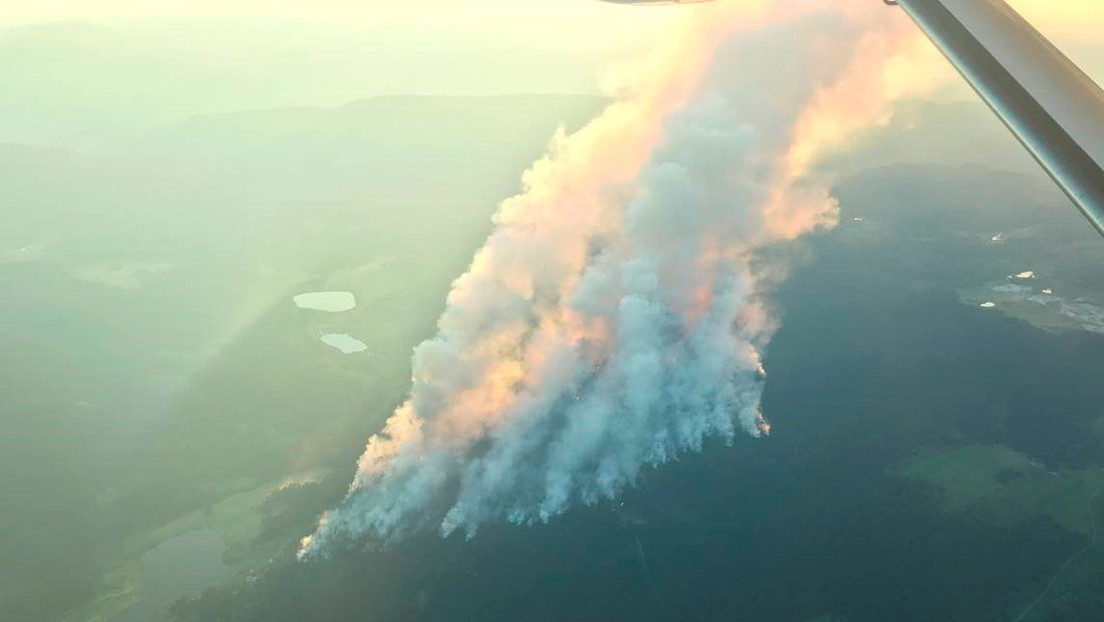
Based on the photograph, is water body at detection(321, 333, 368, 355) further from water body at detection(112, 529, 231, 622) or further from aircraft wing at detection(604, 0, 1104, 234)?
aircraft wing at detection(604, 0, 1104, 234)

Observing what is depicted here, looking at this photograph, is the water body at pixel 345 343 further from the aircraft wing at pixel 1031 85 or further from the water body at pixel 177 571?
the aircraft wing at pixel 1031 85

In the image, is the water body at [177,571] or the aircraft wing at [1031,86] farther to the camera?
the water body at [177,571]

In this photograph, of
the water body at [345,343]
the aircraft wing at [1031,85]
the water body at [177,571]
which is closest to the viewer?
the aircraft wing at [1031,85]

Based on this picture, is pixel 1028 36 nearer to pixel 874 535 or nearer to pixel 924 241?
pixel 874 535

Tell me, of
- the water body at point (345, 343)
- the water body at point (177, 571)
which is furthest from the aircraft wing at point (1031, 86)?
the water body at point (345, 343)

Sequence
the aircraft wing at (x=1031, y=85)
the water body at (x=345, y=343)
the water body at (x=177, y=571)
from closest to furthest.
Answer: the aircraft wing at (x=1031, y=85) < the water body at (x=177, y=571) < the water body at (x=345, y=343)

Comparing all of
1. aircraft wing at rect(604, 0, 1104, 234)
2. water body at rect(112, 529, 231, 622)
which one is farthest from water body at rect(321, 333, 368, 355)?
aircraft wing at rect(604, 0, 1104, 234)

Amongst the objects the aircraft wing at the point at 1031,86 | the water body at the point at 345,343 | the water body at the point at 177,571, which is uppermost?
the aircraft wing at the point at 1031,86
